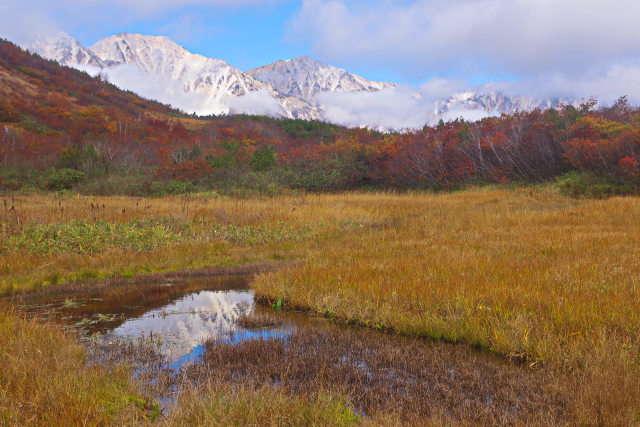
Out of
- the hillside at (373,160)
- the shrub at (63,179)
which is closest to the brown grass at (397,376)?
the hillside at (373,160)

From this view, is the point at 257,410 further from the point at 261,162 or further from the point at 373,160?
the point at 373,160

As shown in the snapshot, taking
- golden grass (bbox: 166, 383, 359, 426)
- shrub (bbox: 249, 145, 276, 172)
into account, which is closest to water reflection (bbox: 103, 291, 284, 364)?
golden grass (bbox: 166, 383, 359, 426)

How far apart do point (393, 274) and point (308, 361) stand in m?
3.44

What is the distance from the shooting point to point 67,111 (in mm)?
61688

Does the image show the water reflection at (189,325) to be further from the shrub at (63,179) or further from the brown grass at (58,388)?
the shrub at (63,179)

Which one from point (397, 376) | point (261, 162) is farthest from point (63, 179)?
point (397, 376)

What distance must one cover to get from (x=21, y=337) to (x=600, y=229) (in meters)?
13.9

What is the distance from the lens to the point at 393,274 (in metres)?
7.57

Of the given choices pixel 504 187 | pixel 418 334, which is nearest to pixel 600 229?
pixel 418 334

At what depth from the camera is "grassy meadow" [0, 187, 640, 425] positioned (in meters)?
3.46

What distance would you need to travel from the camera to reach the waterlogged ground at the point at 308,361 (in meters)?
3.56

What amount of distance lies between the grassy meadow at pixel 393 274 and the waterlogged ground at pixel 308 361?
306 millimetres

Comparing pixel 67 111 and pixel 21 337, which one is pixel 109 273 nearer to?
pixel 21 337

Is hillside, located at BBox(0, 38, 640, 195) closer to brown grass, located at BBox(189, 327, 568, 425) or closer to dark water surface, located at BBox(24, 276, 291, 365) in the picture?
dark water surface, located at BBox(24, 276, 291, 365)
